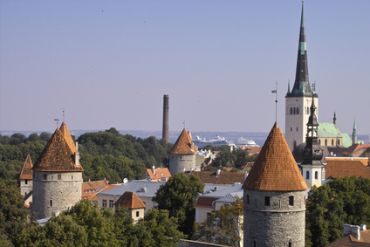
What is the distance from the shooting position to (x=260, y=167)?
27.7m

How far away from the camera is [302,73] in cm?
10756

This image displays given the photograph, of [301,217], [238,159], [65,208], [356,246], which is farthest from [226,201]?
[238,159]

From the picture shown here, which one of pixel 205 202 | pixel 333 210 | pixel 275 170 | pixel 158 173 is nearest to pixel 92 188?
pixel 158 173

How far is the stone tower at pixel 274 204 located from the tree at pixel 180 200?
18261 mm

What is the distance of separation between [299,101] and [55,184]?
73161 millimetres

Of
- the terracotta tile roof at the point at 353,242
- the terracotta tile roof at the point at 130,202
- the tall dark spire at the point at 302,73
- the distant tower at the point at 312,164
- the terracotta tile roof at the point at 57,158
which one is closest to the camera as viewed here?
the terracotta tile roof at the point at 353,242

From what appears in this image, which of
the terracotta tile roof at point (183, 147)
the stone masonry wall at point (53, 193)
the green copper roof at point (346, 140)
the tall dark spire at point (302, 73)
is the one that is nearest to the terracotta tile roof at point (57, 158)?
the stone masonry wall at point (53, 193)

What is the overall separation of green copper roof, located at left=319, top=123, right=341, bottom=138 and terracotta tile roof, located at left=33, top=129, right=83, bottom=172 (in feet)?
244

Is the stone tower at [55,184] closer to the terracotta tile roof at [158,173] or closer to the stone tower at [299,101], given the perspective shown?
the terracotta tile roof at [158,173]

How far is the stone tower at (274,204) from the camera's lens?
26781 millimetres

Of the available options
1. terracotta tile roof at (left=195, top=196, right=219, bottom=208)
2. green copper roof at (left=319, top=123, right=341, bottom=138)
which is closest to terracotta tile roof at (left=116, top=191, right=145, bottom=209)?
terracotta tile roof at (left=195, top=196, right=219, bottom=208)

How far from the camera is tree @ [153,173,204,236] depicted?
1799 inches

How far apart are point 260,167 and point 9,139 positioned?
105m

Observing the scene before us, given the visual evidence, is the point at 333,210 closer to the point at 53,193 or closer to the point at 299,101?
the point at 53,193
